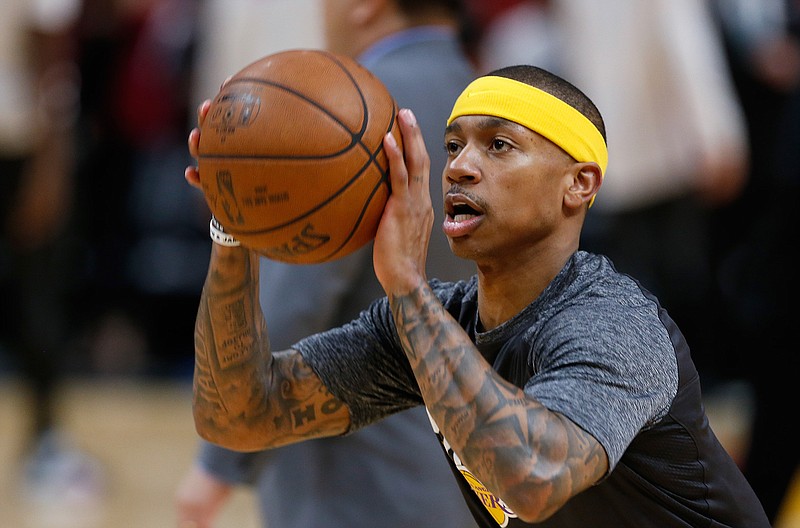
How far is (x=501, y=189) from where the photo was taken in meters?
2.48

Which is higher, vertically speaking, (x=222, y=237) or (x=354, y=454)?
(x=222, y=237)

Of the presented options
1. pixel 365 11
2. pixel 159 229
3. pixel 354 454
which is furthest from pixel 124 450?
pixel 365 11

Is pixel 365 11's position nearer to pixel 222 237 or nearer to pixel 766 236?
pixel 222 237

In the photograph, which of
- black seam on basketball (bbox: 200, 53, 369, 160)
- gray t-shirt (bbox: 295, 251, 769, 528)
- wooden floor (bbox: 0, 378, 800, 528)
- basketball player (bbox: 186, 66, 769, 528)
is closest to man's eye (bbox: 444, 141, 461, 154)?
basketball player (bbox: 186, 66, 769, 528)

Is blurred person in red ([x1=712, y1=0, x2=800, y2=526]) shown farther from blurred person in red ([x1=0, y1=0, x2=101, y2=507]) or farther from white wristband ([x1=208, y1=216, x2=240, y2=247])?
blurred person in red ([x1=0, y1=0, x2=101, y2=507])

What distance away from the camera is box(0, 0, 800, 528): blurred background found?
19.9ft

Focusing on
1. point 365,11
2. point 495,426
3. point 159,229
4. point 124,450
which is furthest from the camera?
point 159,229

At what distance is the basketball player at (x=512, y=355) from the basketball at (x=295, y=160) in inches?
2.5

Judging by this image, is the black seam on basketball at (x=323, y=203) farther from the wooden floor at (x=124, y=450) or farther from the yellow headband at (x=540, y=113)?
the wooden floor at (x=124, y=450)

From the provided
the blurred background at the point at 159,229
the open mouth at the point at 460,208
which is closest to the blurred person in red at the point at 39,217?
the blurred background at the point at 159,229

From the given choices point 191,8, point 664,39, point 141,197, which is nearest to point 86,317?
point 141,197

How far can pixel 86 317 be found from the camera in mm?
8977

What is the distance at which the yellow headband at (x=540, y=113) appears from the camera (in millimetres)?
2496

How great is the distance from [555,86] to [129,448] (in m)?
5.47
